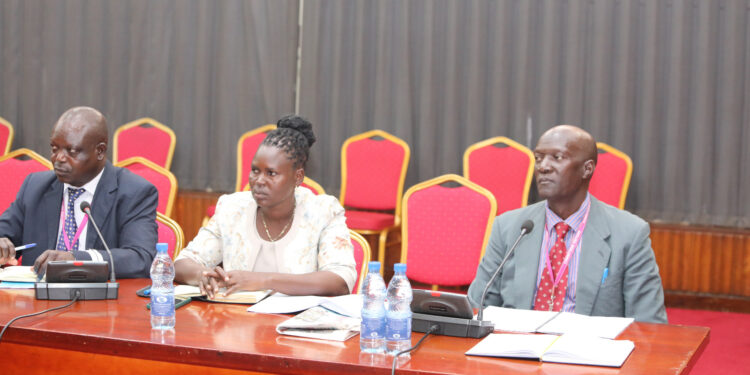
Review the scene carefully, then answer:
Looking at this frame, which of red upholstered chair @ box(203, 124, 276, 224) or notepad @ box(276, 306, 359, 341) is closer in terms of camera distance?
notepad @ box(276, 306, 359, 341)

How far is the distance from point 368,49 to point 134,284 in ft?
13.6

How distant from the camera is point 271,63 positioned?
7.23m

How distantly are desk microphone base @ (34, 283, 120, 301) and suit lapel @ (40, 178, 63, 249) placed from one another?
70cm

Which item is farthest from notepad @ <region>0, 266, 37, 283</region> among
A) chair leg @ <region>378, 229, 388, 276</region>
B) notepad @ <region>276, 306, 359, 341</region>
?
chair leg @ <region>378, 229, 388, 276</region>

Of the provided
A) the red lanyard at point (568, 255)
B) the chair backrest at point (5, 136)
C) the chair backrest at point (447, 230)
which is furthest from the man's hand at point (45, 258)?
the chair backrest at point (5, 136)

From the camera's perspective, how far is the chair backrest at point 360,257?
11.1 ft

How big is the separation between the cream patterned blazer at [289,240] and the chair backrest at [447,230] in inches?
59.1

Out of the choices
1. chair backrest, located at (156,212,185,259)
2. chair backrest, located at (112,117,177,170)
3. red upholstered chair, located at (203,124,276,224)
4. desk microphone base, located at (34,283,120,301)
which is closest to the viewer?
desk microphone base, located at (34,283,120,301)

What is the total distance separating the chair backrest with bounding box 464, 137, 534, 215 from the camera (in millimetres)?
6152

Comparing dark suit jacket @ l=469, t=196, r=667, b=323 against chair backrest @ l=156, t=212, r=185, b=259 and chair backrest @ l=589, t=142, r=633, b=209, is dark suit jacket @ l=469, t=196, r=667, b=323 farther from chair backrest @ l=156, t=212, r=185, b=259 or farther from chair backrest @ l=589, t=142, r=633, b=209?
chair backrest @ l=589, t=142, r=633, b=209

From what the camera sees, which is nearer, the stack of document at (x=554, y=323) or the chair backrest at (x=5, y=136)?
the stack of document at (x=554, y=323)

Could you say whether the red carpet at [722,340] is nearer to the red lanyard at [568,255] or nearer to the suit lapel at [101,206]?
the red lanyard at [568,255]

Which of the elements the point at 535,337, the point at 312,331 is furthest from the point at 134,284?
the point at 535,337

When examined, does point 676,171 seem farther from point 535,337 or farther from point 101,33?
point 101,33
